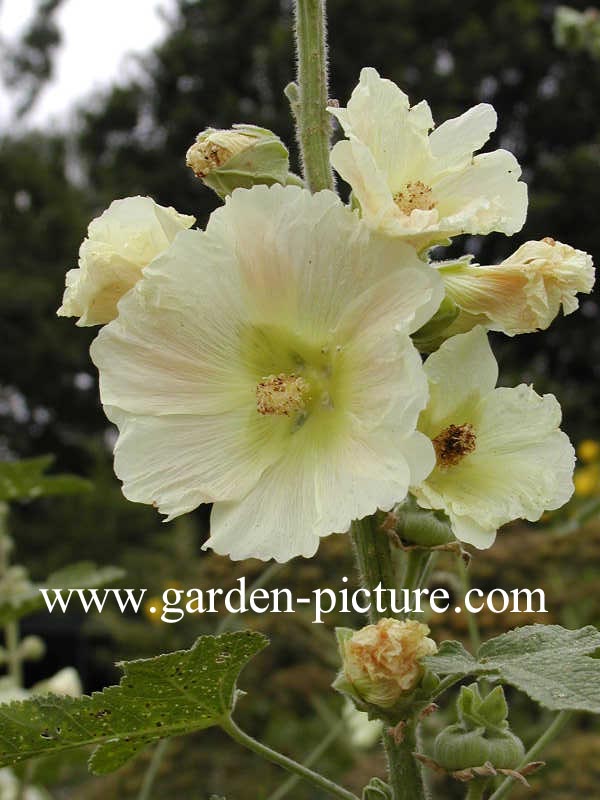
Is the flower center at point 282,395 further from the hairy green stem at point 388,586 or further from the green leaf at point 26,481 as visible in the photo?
the green leaf at point 26,481

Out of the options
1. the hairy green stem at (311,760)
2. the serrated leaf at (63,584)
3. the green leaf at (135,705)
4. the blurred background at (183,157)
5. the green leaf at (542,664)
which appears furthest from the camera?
the blurred background at (183,157)

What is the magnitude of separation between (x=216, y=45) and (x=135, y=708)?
474 inches

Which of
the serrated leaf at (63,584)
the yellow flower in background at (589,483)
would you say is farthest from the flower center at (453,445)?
the yellow flower in background at (589,483)

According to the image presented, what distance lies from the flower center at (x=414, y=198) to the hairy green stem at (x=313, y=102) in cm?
8

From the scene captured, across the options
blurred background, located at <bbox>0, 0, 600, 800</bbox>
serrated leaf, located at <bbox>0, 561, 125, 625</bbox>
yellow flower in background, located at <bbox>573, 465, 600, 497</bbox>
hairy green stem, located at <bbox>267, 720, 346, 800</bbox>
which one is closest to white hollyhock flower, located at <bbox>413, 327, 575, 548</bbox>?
hairy green stem, located at <bbox>267, 720, 346, 800</bbox>

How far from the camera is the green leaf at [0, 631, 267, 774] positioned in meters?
0.82

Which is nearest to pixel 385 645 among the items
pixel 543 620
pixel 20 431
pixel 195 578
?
pixel 543 620

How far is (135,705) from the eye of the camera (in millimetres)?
841

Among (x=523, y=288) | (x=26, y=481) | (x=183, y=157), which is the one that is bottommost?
(x=523, y=288)

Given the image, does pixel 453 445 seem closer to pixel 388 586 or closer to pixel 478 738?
pixel 388 586

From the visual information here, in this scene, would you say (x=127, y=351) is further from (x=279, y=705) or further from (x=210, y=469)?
(x=279, y=705)

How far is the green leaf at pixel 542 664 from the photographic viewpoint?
0.71 m

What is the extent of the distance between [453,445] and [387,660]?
202 millimetres

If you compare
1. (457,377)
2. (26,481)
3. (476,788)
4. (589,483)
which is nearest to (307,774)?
(476,788)
